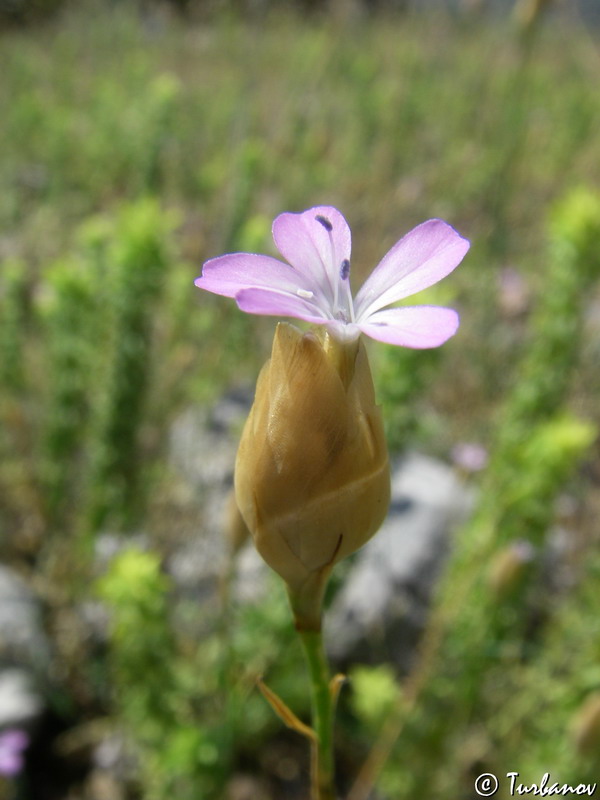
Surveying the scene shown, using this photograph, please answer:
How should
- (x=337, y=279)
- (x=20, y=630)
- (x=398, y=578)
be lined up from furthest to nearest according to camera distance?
1. (x=398, y=578)
2. (x=20, y=630)
3. (x=337, y=279)

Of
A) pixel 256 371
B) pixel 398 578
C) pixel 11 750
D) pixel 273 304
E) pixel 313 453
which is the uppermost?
pixel 256 371

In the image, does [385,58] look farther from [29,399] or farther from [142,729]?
[142,729]

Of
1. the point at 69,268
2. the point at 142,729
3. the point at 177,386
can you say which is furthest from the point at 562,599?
the point at 69,268

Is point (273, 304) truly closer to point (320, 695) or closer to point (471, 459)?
point (320, 695)

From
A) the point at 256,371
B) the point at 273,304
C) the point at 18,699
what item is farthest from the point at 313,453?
the point at 256,371

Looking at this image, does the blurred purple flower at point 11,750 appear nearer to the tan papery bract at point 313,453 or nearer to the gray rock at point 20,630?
the gray rock at point 20,630

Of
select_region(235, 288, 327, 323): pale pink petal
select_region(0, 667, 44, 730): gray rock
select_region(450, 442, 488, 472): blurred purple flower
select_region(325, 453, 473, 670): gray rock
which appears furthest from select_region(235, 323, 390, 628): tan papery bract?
select_region(450, 442, 488, 472): blurred purple flower
